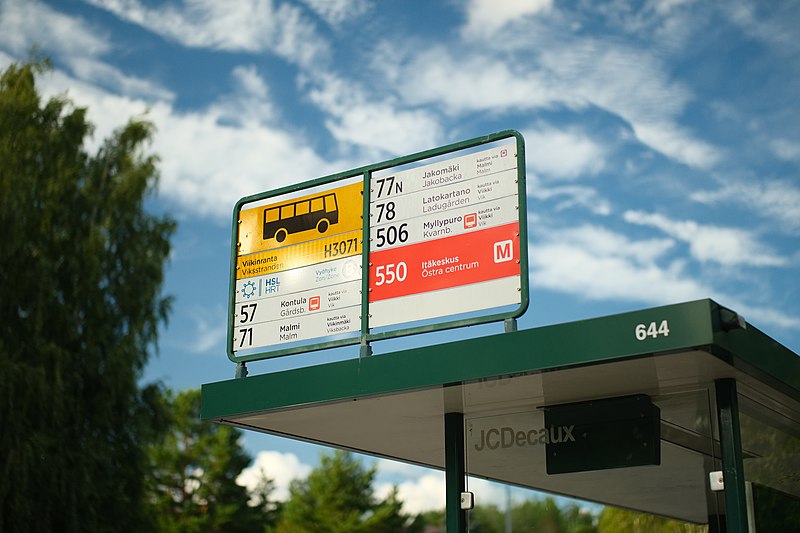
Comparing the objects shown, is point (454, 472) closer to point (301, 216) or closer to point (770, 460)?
point (770, 460)

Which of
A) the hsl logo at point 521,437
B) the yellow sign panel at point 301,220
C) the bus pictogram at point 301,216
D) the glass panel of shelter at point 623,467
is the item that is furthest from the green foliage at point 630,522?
the bus pictogram at point 301,216

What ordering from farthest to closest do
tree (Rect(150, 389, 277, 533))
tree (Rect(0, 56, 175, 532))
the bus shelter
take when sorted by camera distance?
tree (Rect(150, 389, 277, 533)) → tree (Rect(0, 56, 175, 532)) → the bus shelter

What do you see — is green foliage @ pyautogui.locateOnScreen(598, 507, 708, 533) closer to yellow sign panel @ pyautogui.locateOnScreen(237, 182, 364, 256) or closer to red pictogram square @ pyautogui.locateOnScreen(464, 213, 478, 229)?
red pictogram square @ pyautogui.locateOnScreen(464, 213, 478, 229)

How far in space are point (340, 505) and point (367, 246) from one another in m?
46.6

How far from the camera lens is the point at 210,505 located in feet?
171

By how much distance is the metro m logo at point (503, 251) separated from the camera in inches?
296

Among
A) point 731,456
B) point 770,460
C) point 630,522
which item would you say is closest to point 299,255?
point 630,522

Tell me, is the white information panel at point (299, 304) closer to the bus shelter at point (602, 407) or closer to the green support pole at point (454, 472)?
the bus shelter at point (602, 407)

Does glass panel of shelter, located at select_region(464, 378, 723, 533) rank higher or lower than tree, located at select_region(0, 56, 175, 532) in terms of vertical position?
lower

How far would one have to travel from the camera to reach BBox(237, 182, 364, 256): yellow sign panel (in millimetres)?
8477

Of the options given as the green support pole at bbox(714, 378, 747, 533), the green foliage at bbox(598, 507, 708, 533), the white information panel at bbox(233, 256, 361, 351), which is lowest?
the green foliage at bbox(598, 507, 708, 533)

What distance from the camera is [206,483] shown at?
5253 cm

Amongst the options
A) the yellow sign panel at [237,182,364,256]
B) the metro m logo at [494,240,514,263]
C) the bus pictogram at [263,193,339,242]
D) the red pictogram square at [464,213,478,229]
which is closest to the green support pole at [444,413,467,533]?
the metro m logo at [494,240,514,263]

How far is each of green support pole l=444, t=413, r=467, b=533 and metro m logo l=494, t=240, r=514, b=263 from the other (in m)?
1.20
